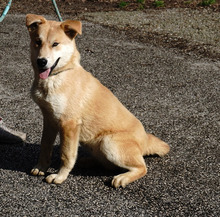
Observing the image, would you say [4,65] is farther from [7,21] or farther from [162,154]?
[162,154]

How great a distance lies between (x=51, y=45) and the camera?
3947 millimetres

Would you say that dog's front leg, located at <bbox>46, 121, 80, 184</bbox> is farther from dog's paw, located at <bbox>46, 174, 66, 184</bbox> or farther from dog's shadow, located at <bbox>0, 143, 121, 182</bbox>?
dog's shadow, located at <bbox>0, 143, 121, 182</bbox>

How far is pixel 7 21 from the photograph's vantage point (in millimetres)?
11305

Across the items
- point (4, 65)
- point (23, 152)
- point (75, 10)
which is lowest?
point (75, 10)

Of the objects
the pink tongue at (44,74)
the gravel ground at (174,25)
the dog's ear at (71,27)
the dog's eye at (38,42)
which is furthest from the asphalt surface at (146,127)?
the dog's ear at (71,27)

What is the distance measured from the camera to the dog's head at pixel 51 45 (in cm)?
391

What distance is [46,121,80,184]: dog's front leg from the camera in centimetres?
402

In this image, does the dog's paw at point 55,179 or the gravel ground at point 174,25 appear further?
the gravel ground at point 174,25

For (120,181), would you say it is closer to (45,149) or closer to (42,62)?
(45,149)

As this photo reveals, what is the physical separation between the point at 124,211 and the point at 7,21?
8.66 m

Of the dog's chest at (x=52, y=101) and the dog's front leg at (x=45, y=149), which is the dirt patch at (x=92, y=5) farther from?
the dog's chest at (x=52, y=101)

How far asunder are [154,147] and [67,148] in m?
0.96

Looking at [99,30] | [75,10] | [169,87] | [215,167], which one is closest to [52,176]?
[215,167]

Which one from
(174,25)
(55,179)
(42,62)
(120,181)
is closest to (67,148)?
(55,179)
